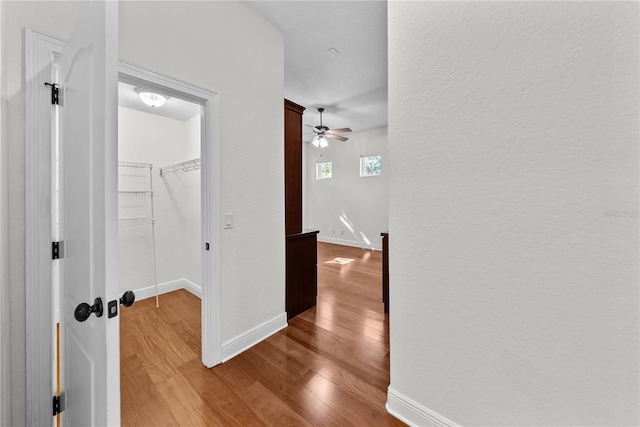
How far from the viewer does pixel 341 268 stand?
455cm

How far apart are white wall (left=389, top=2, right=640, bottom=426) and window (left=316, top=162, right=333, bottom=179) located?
18.7 feet

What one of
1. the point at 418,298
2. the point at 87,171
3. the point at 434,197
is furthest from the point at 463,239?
the point at 87,171

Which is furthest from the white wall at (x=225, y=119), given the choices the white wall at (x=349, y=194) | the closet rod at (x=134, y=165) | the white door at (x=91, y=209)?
the white wall at (x=349, y=194)

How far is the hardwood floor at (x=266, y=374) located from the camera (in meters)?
1.44

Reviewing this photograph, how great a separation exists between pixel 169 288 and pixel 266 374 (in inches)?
90.3

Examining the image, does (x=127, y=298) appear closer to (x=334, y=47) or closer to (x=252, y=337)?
(x=252, y=337)

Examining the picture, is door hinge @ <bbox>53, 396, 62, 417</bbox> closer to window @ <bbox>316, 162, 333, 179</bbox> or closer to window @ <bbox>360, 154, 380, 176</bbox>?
window @ <bbox>360, 154, 380, 176</bbox>

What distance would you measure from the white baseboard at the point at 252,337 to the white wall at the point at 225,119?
46mm

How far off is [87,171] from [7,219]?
1.94 feet

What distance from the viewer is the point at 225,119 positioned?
1904 mm

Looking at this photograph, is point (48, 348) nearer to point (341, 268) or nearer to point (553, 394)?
point (553, 394)

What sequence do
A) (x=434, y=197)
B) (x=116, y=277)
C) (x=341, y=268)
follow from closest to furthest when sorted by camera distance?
(x=116, y=277) → (x=434, y=197) → (x=341, y=268)

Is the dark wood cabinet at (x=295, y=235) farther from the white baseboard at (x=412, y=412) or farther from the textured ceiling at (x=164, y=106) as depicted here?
the white baseboard at (x=412, y=412)

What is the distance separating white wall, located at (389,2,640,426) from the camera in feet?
2.81
